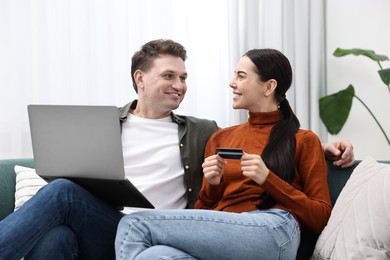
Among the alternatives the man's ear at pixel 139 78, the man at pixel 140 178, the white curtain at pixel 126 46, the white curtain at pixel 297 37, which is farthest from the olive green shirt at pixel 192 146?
the white curtain at pixel 297 37

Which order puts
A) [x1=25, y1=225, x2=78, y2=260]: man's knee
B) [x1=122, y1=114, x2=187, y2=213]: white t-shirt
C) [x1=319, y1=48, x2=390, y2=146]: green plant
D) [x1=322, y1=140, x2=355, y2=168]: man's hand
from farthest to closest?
[x1=319, y1=48, x2=390, y2=146]: green plant
[x1=122, y1=114, x2=187, y2=213]: white t-shirt
[x1=322, y1=140, x2=355, y2=168]: man's hand
[x1=25, y1=225, x2=78, y2=260]: man's knee

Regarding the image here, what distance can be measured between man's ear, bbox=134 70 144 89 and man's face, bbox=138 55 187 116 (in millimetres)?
42

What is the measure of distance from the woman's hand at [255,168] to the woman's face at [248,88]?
0.39m

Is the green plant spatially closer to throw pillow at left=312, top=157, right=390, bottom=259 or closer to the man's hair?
the man's hair

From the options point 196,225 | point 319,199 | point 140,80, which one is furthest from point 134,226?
point 140,80

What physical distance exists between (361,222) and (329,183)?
448 mm

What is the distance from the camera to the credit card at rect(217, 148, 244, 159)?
1790 mm

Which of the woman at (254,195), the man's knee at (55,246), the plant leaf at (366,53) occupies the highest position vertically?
the plant leaf at (366,53)

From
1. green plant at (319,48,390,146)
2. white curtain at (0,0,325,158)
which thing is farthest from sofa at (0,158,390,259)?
green plant at (319,48,390,146)

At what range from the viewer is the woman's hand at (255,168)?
1.82m

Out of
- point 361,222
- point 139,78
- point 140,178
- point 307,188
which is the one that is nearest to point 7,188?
point 140,178

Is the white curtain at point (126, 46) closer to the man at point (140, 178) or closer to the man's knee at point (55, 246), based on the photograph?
the man at point (140, 178)

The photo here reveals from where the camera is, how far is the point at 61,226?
5.94 feet

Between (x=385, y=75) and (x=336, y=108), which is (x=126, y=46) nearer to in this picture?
(x=336, y=108)
